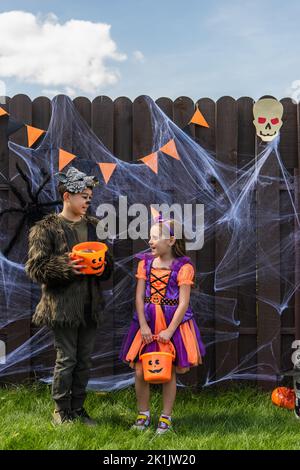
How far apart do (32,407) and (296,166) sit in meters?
2.70

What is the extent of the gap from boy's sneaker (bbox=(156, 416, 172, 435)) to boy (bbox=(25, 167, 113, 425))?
47 cm

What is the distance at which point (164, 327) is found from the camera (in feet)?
12.5

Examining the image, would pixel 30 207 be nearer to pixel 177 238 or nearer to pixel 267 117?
pixel 177 238

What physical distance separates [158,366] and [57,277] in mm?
830

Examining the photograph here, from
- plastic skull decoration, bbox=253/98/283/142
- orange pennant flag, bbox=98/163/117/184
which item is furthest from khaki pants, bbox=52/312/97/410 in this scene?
plastic skull decoration, bbox=253/98/283/142

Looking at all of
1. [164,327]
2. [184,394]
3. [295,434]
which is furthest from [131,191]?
[295,434]

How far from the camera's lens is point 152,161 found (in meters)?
4.64

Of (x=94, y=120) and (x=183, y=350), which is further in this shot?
(x=94, y=120)

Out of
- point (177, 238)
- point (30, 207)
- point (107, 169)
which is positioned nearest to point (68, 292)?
point (177, 238)

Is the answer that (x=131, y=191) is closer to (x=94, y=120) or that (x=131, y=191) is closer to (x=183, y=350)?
(x=94, y=120)

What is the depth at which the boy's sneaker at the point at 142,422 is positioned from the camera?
3801 mm

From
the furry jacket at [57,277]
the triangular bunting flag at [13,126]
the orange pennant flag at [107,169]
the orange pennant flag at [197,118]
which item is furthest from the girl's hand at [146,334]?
the triangular bunting flag at [13,126]

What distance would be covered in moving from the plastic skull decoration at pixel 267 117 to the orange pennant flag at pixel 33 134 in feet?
5.48

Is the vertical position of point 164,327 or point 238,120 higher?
point 238,120
